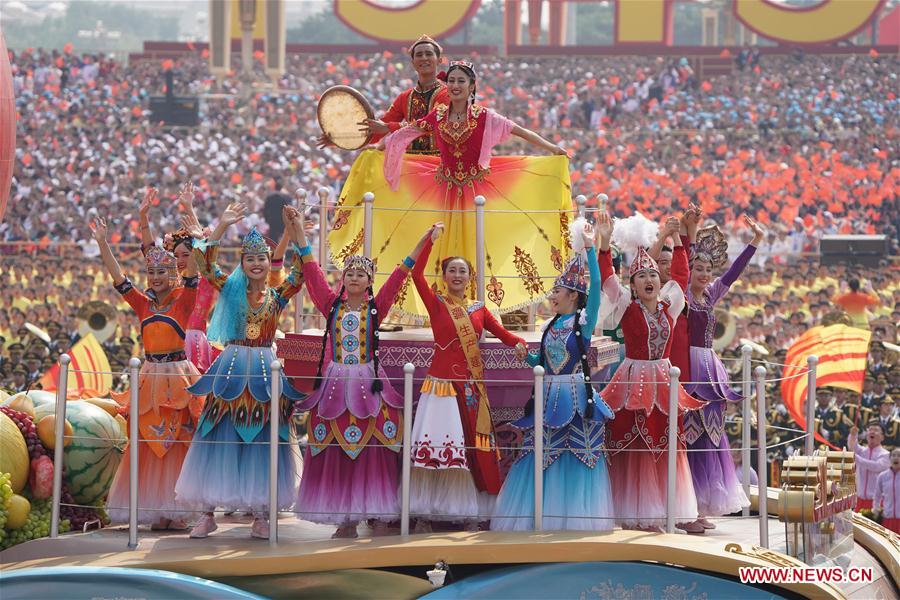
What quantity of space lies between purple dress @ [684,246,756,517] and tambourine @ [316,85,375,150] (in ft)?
7.53

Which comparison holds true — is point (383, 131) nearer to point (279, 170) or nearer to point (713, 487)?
point (713, 487)

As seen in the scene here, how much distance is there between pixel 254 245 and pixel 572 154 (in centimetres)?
1810

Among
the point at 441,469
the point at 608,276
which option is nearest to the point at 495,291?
the point at 608,276

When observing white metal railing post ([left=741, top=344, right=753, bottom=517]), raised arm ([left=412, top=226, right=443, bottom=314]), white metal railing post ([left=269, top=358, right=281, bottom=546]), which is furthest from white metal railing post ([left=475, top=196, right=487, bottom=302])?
white metal railing post ([left=741, top=344, right=753, bottom=517])

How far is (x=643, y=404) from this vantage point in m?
7.24

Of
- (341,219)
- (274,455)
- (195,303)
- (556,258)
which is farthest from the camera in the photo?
(341,219)

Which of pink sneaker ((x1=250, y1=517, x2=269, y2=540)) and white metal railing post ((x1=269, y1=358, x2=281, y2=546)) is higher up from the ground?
white metal railing post ((x1=269, y1=358, x2=281, y2=546))

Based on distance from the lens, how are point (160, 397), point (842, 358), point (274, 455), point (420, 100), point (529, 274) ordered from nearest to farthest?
point (274, 455), point (160, 397), point (529, 274), point (420, 100), point (842, 358)

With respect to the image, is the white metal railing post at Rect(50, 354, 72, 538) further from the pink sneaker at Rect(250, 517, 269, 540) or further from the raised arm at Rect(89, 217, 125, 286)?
the pink sneaker at Rect(250, 517, 269, 540)

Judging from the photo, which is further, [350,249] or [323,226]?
[323,226]

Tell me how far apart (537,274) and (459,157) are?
820 millimetres

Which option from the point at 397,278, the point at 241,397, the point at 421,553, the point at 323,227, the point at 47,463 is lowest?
the point at 421,553

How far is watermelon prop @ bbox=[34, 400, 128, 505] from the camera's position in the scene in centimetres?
776

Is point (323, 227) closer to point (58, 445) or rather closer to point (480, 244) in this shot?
point (480, 244)
